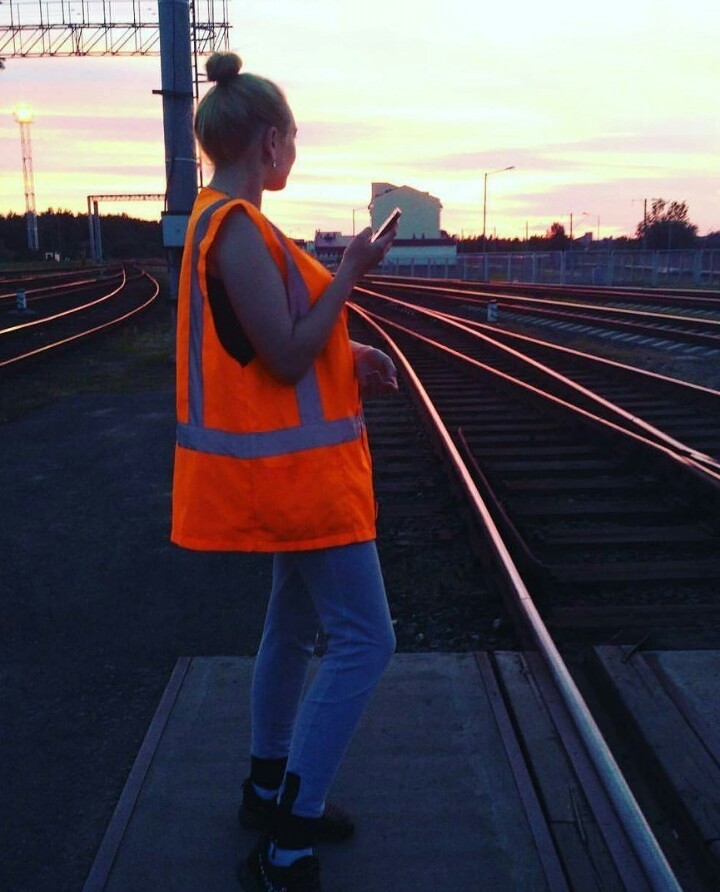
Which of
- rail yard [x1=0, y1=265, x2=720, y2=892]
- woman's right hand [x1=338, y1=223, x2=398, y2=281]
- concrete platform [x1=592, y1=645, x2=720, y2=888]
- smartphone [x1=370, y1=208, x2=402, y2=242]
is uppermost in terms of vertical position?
smartphone [x1=370, y1=208, x2=402, y2=242]

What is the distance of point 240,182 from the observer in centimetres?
240

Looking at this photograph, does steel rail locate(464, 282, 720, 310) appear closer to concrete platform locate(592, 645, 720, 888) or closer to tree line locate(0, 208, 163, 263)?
concrete platform locate(592, 645, 720, 888)

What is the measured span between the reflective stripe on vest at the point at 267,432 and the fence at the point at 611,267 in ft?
118

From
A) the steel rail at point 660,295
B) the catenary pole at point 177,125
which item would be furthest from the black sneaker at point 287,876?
the steel rail at point 660,295

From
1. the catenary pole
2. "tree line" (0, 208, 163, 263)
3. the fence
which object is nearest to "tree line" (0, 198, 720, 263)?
"tree line" (0, 208, 163, 263)

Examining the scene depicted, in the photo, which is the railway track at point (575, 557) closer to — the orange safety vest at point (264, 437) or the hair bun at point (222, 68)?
the orange safety vest at point (264, 437)

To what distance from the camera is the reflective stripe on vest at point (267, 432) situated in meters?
2.29

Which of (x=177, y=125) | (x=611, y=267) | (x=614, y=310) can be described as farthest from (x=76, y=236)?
(x=177, y=125)

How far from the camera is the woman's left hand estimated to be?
257cm

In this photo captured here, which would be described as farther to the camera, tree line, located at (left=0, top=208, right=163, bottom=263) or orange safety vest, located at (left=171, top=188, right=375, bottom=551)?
tree line, located at (left=0, top=208, right=163, bottom=263)

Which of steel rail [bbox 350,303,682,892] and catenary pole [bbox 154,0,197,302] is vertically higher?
catenary pole [bbox 154,0,197,302]

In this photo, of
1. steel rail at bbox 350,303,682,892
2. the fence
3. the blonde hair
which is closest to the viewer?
the blonde hair

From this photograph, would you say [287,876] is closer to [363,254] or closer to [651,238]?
[363,254]

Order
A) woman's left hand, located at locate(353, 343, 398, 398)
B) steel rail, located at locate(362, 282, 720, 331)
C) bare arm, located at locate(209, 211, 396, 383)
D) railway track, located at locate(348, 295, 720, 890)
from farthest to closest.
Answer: steel rail, located at locate(362, 282, 720, 331) < railway track, located at locate(348, 295, 720, 890) < woman's left hand, located at locate(353, 343, 398, 398) < bare arm, located at locate(209, 211, 396, 383)
